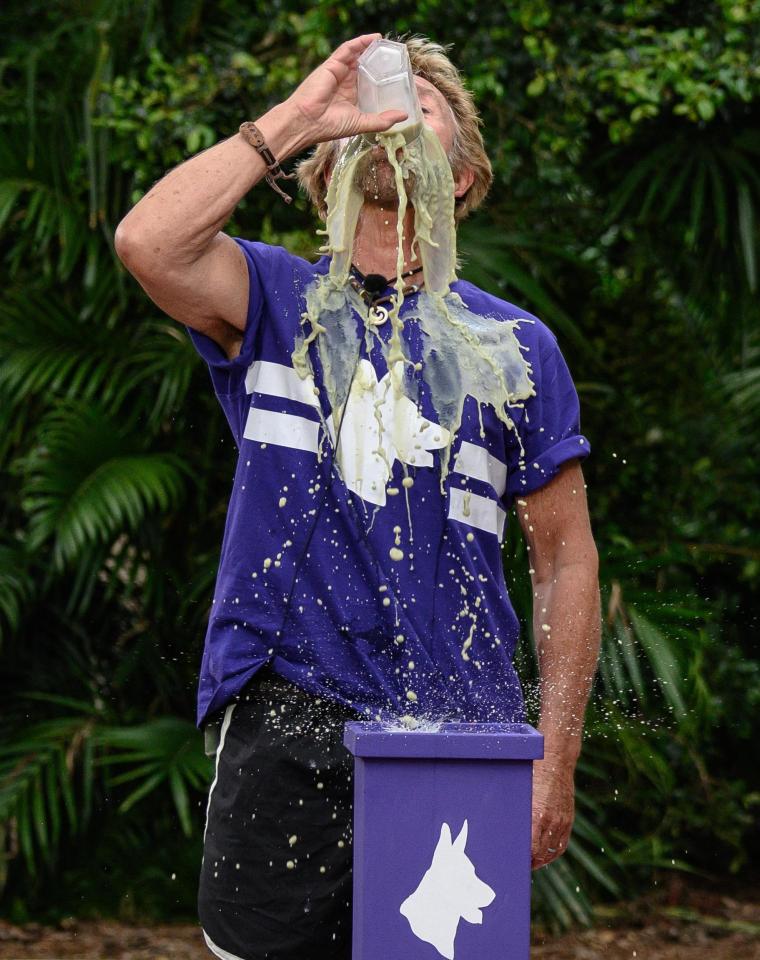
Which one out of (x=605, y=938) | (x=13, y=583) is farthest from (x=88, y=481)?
(x=605, y=938)

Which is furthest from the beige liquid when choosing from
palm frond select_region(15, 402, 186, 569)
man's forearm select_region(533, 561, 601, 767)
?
palm frond select_region(15, 402, 186, 569)

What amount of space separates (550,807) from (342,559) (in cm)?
51

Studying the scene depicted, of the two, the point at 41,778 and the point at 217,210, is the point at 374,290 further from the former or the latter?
the point at 41,778

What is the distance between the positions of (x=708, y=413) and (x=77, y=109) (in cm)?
250

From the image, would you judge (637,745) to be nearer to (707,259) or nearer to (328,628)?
(707,259)

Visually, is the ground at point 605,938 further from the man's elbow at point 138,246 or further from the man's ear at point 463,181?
the man's elbow at point 138,246

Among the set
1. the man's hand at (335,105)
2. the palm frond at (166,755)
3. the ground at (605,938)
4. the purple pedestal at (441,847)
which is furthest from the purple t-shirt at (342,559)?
the ground at (605,938)

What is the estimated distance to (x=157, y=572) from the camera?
13.9 ft

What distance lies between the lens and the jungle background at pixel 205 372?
398cm

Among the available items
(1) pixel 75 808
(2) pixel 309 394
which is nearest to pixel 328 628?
(2) pixel 309 394

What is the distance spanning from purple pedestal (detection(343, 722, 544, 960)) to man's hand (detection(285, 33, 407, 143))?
1060mm

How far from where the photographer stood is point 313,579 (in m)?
2.02

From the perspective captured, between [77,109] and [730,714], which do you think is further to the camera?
[730,714]

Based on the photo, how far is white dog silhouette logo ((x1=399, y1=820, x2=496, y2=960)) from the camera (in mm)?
1478
